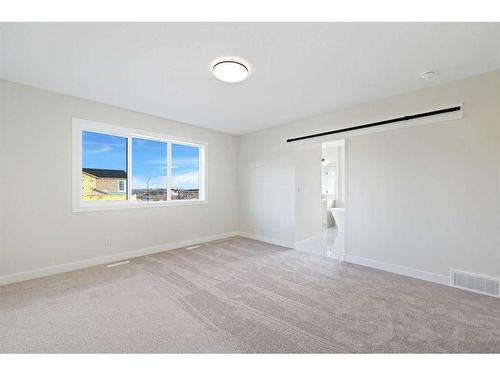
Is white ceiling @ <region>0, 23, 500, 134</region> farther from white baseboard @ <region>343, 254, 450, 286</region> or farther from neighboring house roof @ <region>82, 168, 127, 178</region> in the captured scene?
white baseboard @ <region>343, 254, 450, 286</region>

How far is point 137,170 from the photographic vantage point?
3.88m

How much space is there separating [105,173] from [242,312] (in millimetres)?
3063

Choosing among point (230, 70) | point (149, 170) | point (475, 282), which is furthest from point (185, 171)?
point (475, 282)

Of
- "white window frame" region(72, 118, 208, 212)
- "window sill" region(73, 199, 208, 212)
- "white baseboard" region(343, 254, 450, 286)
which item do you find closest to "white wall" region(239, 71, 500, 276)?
"white baseboard" region(343, 254, 450, 286)

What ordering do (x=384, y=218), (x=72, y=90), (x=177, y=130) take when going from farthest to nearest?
(x=177, y=130)
(x=384, y=218)
(x=72, y=90)

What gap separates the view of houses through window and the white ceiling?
0.75 metres

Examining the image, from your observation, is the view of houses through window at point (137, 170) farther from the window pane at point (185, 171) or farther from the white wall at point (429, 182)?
the white wall at point (429, 182)

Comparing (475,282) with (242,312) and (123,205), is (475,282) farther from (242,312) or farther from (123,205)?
(123,205)

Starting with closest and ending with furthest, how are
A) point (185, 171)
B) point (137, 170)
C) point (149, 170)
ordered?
point (137, 170) → point (149, 170) → point (185, 171)

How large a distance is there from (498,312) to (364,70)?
270cm

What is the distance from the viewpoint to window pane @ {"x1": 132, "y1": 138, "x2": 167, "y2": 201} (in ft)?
12.6
